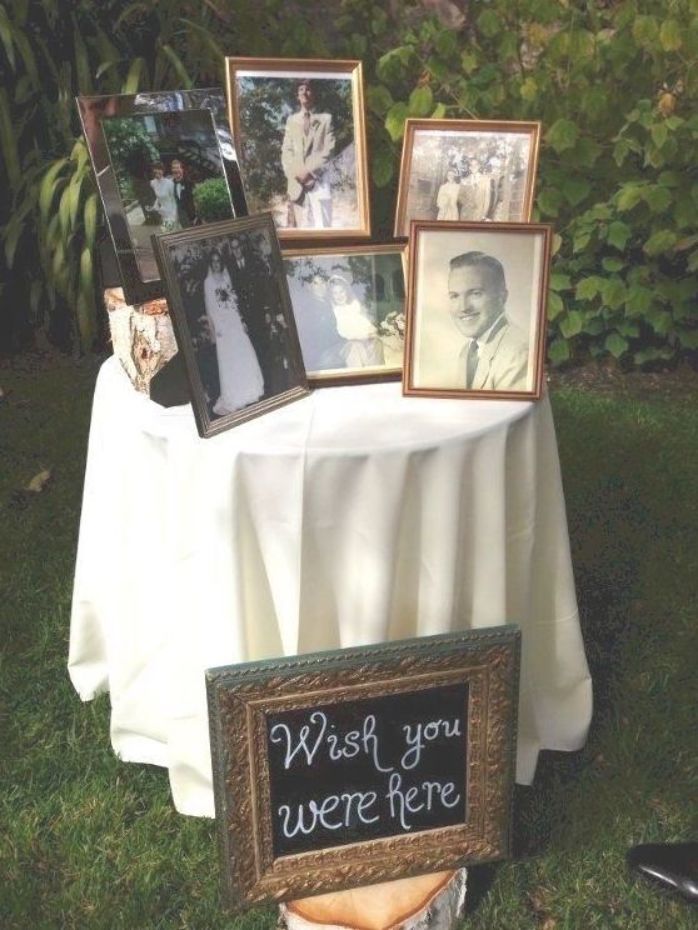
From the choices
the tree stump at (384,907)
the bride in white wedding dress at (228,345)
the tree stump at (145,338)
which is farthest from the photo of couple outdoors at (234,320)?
the tree stump at (384,907)

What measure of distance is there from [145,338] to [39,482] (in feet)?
4.66

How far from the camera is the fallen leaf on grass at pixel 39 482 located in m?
2.74

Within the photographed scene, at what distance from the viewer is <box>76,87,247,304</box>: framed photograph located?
1446mm

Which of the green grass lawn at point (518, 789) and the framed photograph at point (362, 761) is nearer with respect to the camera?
the framed photograph at point (362, 761)

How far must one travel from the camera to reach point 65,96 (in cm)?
341

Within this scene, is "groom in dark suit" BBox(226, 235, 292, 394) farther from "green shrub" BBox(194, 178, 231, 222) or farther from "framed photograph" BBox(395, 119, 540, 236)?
"framed photograph" BBox(395, 119, 540, 236)

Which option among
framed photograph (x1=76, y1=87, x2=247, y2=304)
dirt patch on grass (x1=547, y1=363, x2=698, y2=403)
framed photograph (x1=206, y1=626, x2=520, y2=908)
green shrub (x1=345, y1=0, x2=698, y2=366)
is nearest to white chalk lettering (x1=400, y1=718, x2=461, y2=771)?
framed photograph (x1=206, y1=626, x2=520, y2=908)

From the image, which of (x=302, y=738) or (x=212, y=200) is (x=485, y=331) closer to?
(x=212, y=200)

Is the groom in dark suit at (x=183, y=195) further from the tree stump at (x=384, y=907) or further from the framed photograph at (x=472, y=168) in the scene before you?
the tree stump at (x=384, y=907)

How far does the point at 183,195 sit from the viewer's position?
1.50 m

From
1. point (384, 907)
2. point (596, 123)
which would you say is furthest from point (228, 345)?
point (596, 123)

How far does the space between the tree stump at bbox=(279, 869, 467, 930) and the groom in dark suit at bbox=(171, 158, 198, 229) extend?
40.8 inches

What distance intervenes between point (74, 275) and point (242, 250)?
2.32 m

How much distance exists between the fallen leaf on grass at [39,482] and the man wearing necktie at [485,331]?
1.67 metres
